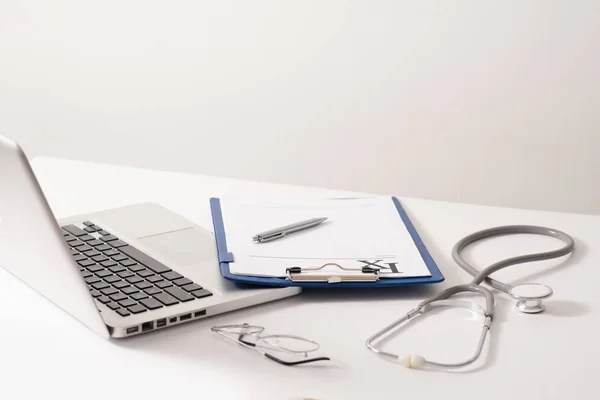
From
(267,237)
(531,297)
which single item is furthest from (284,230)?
(531,297)

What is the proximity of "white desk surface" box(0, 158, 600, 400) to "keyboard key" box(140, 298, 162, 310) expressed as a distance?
31 millimetres

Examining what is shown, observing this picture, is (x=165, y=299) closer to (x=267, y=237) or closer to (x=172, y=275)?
(x=172, y=275)

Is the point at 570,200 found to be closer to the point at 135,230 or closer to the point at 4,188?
the point at 135,230

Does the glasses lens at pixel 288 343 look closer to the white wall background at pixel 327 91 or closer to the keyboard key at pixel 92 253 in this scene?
the keyboard key at pixel 92 253

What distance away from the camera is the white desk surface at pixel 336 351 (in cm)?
75

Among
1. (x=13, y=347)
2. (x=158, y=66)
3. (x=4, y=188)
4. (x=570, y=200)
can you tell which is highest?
(x=158, y=66)

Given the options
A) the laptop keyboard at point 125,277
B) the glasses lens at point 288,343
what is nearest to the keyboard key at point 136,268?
the laptop keyboard at point 125,277

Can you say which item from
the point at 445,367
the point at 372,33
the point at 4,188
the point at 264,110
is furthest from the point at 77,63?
the point at 445,367

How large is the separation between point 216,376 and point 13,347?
8.6 inches

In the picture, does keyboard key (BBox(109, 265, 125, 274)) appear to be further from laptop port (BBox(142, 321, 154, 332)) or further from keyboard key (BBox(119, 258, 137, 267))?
laptop port (BBox(142, 321, 154, 332))

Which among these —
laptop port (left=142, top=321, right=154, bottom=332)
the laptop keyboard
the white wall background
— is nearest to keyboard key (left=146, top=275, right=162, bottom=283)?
the laptop keyboard

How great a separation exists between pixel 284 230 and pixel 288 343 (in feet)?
0.92

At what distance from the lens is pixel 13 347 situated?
2.73 feet

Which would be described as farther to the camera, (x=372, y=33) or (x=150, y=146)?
(x=150, y=146)
